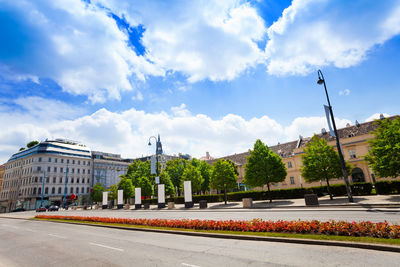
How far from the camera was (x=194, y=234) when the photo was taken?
11219 millimetres

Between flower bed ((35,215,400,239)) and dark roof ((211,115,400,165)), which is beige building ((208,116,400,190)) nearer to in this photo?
dark roof ((211,115,400,165))

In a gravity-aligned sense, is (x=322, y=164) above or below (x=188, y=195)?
above

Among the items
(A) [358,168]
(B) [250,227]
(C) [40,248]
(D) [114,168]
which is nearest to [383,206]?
(B) [250,227]

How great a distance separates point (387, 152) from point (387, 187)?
758cm

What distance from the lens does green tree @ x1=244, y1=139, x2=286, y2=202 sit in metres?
31.3

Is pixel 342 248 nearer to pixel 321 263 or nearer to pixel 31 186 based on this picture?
pixel 321 263

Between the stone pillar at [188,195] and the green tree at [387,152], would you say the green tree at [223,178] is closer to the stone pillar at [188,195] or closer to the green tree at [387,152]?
the stone pillar at [188,195]

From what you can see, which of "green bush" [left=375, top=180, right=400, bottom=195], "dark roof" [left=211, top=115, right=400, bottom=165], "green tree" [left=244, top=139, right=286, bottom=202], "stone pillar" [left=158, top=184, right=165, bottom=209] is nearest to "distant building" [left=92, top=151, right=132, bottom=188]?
"dark roof" [left=211, top=115, right=400, bottom=165]

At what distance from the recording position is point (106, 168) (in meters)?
92.2

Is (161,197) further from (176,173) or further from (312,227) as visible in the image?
(312,227)

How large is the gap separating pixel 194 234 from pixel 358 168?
44072mm

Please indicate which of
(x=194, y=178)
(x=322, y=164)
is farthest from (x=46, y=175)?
(x=322, y=164)

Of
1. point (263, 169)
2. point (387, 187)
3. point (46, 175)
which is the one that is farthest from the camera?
point (46, 175)

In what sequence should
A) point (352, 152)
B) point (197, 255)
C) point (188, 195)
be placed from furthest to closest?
point (352, 152)
point (188, 195)
point (197, 255)
